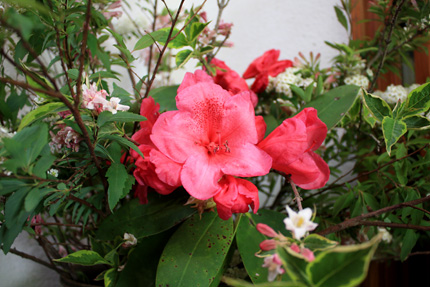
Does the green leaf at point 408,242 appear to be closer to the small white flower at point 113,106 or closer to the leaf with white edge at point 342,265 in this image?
the leaf with white edge at point 342,265

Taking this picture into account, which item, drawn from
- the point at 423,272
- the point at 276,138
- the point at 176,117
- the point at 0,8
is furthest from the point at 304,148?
the point at 423,272

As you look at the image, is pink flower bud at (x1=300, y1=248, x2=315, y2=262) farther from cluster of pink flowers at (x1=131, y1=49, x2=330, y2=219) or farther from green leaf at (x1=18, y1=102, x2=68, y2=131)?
green leaf at (x1=18, y1=102, x2=68, y2=131)

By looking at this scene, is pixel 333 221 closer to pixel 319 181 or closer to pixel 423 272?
pixel 319 181

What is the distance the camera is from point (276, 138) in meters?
0.37

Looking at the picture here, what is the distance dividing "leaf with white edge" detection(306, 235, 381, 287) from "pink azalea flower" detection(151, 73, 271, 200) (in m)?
0.14

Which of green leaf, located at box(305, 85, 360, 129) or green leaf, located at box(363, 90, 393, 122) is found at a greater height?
green leaf, located at box(363, 90, 393, 122)

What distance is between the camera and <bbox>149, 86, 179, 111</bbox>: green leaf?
534 mm

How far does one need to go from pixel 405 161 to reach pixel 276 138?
8.8 inches

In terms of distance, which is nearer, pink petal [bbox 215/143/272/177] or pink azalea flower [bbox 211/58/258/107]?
pink petal [bbox 215/143/272/177]

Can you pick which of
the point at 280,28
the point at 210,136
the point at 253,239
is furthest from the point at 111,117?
the point at 280,28

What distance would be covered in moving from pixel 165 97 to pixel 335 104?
0.27 metres

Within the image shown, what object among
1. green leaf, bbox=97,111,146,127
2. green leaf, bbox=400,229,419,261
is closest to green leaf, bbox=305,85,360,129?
green leaf, bbox=400,229,419,261

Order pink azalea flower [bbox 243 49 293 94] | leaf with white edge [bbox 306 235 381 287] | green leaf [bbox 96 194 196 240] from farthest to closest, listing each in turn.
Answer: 1. pink azalea flower [bbox 243 49 293 94]
2. green leaf [bbox 96 194 196 240]
3. leaf with white edge [bbox 306 235 381 287]

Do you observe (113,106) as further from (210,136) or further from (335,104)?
(335,104)
